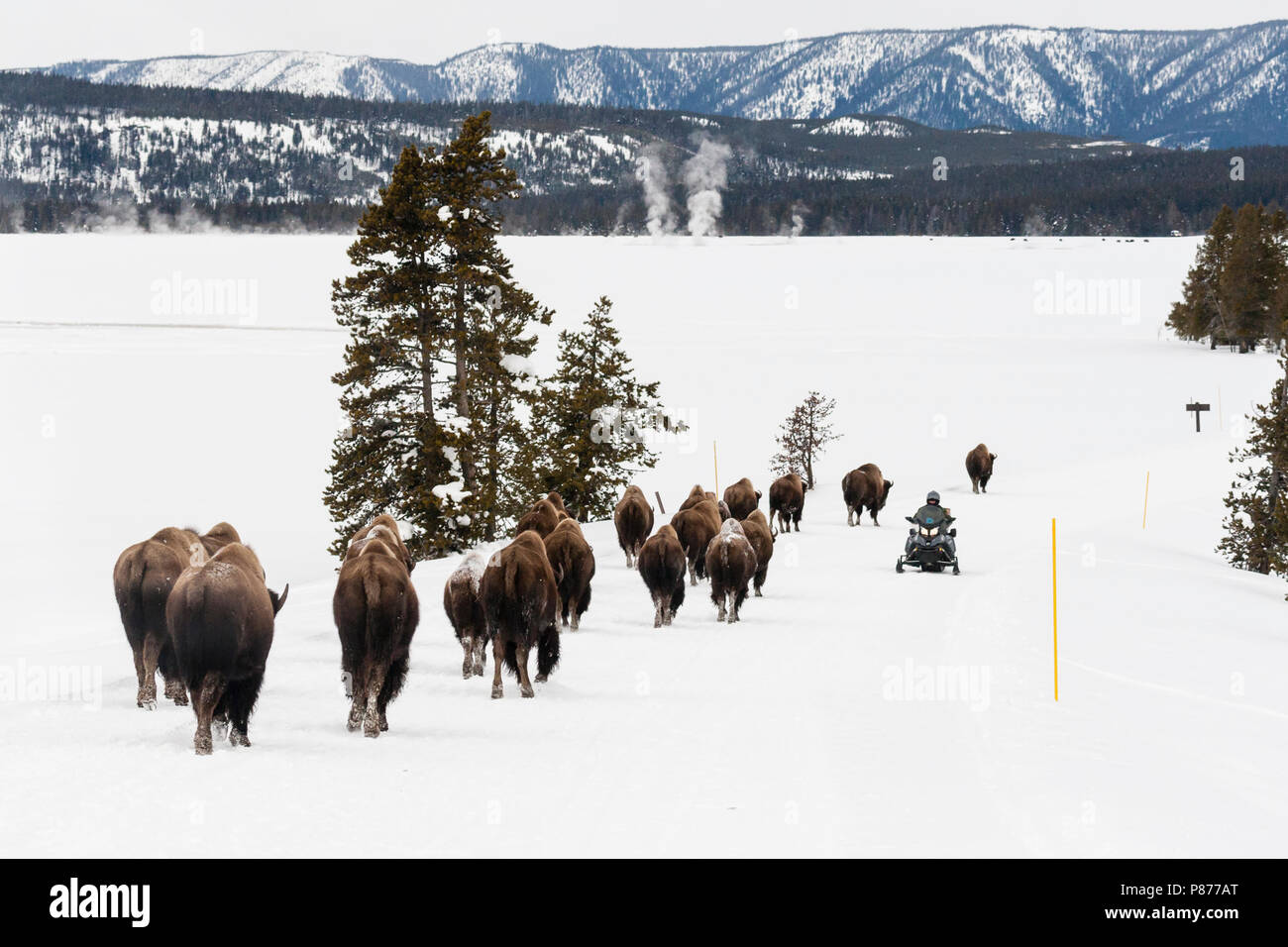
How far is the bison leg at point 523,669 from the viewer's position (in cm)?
1061

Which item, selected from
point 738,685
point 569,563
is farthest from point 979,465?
point 738,685

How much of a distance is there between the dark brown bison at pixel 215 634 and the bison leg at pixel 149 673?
1.56m

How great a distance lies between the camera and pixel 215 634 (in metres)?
8.02

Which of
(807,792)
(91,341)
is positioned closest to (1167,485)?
(807,792)

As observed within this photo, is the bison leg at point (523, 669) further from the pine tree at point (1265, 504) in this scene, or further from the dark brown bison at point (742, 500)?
the pine tree at point (1265, 504)

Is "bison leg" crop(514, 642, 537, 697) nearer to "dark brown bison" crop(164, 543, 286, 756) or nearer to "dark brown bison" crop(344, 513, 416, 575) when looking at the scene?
"dark brown bison" crop(344, 513, 416, 575)

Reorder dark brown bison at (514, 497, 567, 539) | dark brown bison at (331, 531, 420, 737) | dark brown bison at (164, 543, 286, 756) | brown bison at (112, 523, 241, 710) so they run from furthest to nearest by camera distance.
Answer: dark brown bison at (514, 497, 567, 539) < brown bison at (112, 523, 241, 710) < dark brown bison at (331, 531, 420, 737) < dark brown bison at (164, 543, 286, 756)

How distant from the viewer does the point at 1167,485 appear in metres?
40.3

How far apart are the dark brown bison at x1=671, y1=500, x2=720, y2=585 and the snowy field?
886 millimetres

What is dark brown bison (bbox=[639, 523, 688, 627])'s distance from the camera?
49.1 ft

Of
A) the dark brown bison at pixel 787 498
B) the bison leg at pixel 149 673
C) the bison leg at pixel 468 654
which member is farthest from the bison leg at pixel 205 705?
the dark brown bison at pixel 787 498

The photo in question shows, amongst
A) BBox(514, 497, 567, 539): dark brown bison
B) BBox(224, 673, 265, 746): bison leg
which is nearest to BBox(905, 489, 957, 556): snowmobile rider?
BBox(514, 497, 567, 539): dark brown bison

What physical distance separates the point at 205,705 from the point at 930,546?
599 inches

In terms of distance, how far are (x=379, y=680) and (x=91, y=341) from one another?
7397 centimetres
